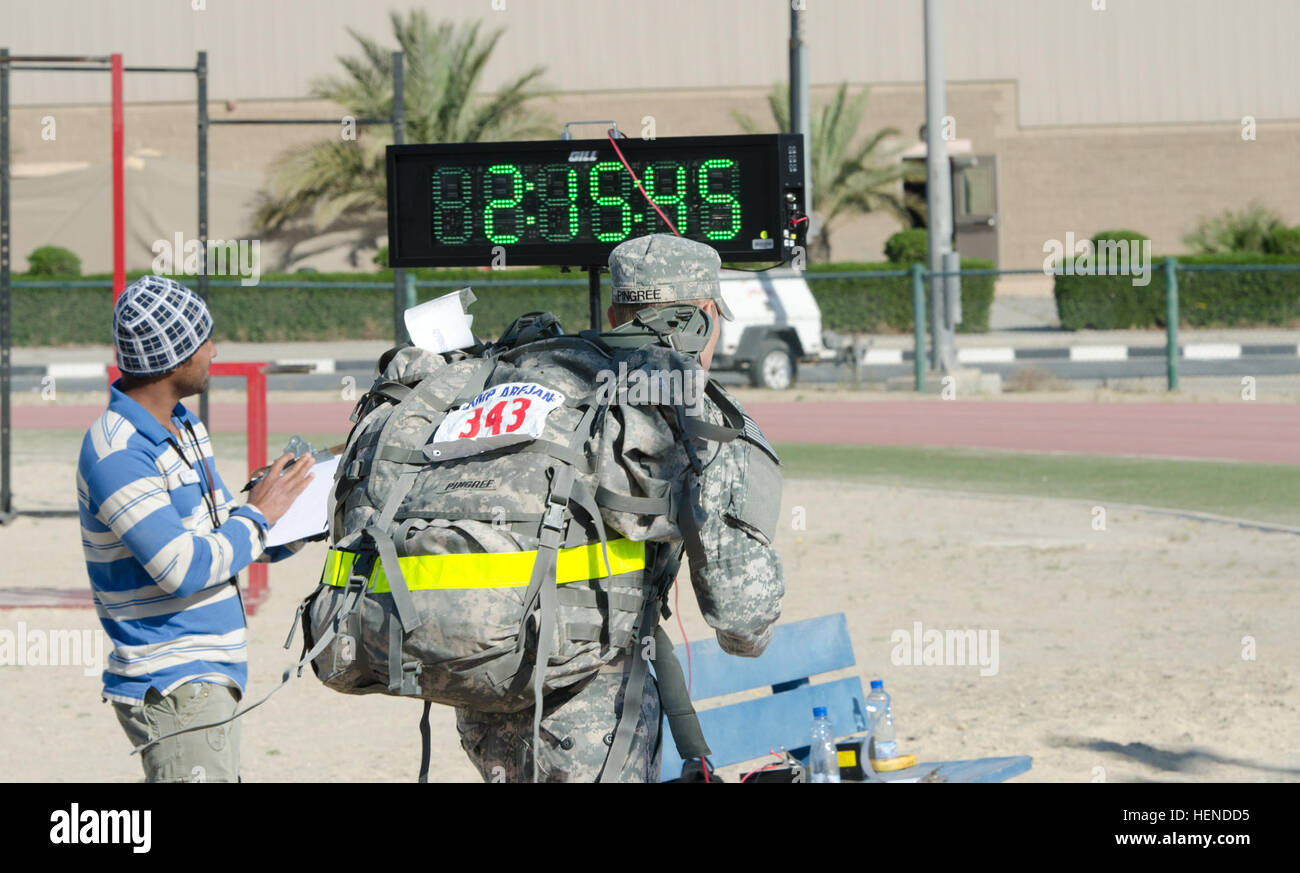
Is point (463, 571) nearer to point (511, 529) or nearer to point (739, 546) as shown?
point (511, 529)

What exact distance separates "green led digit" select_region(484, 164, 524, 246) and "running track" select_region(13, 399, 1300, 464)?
11.9m

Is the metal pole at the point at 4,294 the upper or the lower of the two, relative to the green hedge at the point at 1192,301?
lower

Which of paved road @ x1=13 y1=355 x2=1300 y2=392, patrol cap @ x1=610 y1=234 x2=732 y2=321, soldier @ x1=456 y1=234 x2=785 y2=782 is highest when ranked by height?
paved road @ x1=13 y1=355 x2=1300 y2=392

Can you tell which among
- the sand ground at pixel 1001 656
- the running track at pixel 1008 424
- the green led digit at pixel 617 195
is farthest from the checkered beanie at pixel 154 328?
the running track at pixel 1008 424

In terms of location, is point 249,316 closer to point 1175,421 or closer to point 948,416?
point 948,416

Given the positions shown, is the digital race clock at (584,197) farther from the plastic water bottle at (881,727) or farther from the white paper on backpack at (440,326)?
the plastic water bottle at (881,727)

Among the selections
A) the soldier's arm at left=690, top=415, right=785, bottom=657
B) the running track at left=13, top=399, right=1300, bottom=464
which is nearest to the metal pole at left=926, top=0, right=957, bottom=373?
the running track at left=13, top=399, right=1300, bottom=464

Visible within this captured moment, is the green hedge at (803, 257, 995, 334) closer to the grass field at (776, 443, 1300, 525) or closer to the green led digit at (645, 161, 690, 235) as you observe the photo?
the grass field at (776, 443, 1300, 525)

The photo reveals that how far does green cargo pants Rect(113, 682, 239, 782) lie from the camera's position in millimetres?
3809

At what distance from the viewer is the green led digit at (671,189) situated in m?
5.04

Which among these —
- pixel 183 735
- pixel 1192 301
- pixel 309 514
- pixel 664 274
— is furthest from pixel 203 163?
pixel 1192 301

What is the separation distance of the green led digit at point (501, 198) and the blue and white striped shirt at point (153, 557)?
149 centimetres

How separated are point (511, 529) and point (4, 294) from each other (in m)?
9.61

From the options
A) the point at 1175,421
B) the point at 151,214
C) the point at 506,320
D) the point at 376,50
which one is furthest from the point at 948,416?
the point at 151,214
